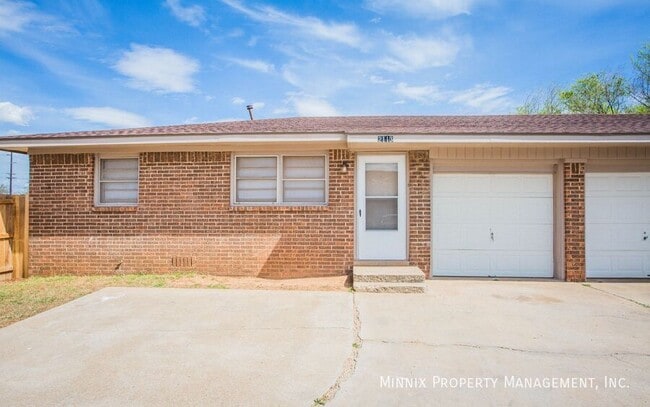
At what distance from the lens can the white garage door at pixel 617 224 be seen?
7348 mm

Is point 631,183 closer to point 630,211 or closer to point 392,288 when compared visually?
point 630,211

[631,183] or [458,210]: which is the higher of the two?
[631,183]

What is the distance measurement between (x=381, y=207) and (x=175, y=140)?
14.1ft

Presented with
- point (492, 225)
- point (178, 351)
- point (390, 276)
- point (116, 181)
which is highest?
point (116, 181)

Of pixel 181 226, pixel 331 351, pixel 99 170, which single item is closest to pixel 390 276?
pixel 331 351

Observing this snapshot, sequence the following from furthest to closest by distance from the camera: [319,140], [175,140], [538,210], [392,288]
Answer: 1. [538,210]
2. [175,140]
3. [319,140]
4. [392,288]

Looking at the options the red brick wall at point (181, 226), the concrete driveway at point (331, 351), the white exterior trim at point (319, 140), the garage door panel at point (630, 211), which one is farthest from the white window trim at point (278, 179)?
the garage door panel at point (630, 211)

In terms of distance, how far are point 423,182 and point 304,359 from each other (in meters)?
4.70

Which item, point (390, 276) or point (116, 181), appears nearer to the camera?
point (390, 276)

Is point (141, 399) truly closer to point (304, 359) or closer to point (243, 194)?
point (304, 359)

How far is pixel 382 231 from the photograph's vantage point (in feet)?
24.2

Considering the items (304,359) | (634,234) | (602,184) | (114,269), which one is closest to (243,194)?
(114,269)

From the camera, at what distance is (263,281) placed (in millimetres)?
7133

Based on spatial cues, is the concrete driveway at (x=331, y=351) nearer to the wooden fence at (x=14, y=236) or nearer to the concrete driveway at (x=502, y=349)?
the concrete driveway at (x=502, y=349)
